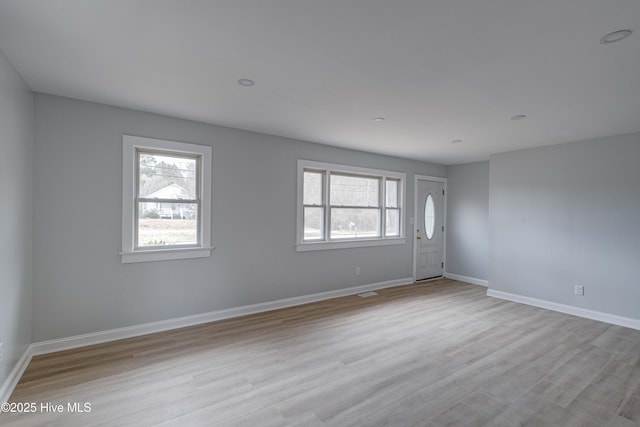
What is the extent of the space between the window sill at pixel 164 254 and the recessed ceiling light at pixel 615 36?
13.5 feet

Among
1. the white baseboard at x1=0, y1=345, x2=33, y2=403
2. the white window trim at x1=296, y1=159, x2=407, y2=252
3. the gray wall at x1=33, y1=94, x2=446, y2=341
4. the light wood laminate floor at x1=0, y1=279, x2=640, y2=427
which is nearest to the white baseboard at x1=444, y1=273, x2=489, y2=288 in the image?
the white window trim at x1=296, y1=159, x2=407, y2=252

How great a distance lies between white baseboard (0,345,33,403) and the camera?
88.4 inches

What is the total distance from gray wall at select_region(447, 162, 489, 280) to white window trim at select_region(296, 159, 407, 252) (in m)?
1.47

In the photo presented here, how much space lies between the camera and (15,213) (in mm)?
2486

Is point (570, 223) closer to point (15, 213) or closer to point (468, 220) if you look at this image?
point (468, 220)

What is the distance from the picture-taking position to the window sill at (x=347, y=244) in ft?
15.5

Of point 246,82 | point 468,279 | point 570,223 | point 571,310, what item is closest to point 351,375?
point 246,82

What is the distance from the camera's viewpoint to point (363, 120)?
12.1ft

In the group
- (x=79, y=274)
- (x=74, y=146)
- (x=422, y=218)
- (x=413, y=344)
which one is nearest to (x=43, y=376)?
(x=79, y=274)

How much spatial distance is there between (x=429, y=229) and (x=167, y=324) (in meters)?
5.36

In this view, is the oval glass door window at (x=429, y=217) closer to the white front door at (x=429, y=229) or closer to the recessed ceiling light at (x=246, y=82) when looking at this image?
the white front door at (x=429, y=229)

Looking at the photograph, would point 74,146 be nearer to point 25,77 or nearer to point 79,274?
point 25,77

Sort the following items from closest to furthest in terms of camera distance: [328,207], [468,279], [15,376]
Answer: [15,376] → [328,207] → [468,279]

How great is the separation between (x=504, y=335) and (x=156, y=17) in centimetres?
457
